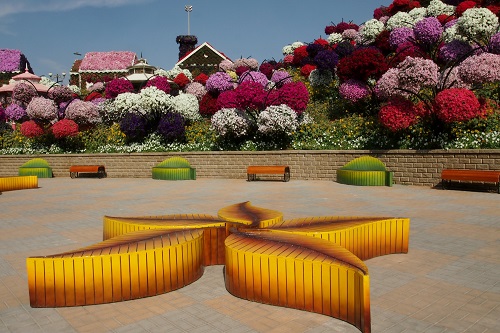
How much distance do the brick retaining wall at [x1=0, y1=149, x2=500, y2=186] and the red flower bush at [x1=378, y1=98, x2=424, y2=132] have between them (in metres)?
1.05

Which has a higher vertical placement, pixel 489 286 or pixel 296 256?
pixel 296 256

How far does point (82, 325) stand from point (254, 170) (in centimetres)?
1388

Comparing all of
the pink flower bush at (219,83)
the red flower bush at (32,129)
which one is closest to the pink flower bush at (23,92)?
the red flower bush at (32,129)

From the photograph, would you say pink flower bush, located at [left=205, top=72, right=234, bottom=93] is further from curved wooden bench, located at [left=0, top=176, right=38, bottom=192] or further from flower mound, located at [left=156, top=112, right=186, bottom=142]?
curved wooden bench, located at [left=0, top=176, right=38, bottom=192]

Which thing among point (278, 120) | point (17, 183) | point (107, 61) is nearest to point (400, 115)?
point (278, 120)

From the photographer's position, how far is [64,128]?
24859 mm

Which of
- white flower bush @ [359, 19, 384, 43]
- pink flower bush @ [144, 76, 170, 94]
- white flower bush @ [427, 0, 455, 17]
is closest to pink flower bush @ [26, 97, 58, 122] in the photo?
pink flower bush @ [144, 76, 170, 94]

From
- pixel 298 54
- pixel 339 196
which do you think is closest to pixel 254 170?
pixel 339 196

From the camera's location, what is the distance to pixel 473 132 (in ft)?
49.3

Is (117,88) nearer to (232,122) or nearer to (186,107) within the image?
(186,107)

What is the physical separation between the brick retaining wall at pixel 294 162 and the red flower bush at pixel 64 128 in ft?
4.89

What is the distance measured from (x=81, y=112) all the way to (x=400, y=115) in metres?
19.1

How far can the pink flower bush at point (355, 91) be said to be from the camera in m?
A: 20.1

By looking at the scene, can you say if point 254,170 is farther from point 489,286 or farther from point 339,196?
point 489,286
